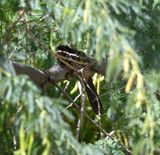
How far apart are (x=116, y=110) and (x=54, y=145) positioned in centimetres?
45

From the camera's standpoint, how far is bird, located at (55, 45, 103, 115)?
1.29 m

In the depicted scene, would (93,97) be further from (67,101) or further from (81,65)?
(67,101)

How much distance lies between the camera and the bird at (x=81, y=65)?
4.22 feet

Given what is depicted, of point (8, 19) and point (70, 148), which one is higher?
point (8, 19)

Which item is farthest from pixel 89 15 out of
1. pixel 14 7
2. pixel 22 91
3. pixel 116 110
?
pixel 14 7

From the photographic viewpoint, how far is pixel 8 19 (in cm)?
137

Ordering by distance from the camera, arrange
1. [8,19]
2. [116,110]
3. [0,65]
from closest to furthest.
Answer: [0,65], [116,110], [8,19]

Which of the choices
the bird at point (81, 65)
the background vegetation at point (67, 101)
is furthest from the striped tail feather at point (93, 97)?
the background vegetation at point (67, 101)

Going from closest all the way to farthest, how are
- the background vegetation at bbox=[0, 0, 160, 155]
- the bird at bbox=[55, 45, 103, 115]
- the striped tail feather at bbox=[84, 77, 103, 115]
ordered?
the background vegetation at bbox=[0, 0, 160, 155]
the bird at bbox=[55, 45, 103, 115]
the striped tail feather at bbox=[84, 77, 103, 115]

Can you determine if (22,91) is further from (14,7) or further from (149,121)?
(14,7)

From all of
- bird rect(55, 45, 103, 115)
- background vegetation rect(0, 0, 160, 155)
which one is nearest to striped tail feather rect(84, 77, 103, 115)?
bird rect(55, 45, 103, 115)

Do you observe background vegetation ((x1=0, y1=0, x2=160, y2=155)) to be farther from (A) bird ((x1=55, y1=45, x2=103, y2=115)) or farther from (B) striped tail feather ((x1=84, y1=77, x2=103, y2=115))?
(B) striped tail feather ((x1=84, y1=77, x2=103, y2=115))

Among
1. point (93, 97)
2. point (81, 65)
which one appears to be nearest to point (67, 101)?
point (81, 65)

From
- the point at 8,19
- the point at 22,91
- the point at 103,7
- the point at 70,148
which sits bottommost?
the point at 70,148
